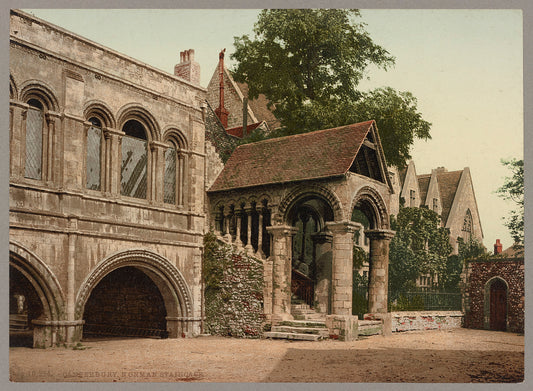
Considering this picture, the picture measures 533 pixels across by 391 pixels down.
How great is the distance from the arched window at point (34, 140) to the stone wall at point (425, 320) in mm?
12158

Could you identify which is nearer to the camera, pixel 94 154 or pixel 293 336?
pixel 94 154

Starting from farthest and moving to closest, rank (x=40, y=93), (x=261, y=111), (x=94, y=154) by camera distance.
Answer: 1. (x=261, y=111)
2. (x=94, y=154)
3. (x=40, y=93)

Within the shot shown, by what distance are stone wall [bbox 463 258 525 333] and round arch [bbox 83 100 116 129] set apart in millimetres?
15847

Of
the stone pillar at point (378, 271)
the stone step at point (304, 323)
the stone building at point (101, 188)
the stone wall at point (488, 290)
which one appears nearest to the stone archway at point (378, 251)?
the stone pillar at point (378, 271)

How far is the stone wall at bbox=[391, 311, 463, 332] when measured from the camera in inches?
832

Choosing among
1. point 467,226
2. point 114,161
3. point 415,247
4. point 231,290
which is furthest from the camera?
point 467,226

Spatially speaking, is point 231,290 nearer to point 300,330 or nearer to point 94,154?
point 300,330

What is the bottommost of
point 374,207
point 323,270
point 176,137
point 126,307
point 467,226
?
point 126,307

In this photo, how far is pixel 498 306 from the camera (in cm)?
2472

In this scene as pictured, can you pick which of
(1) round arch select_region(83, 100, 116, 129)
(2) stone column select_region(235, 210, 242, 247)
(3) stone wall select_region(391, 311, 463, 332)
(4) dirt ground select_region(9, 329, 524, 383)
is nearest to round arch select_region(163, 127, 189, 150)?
(1) round arch select_region(83, 100, 116, 129)

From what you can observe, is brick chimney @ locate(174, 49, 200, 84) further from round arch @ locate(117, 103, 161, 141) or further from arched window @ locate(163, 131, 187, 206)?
round arch @ locate(117, 103, 161, 141)

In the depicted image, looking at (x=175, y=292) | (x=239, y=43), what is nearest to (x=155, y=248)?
(x=175, y=292)

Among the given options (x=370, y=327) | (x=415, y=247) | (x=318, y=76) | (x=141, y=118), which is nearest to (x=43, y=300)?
(x=141, y=118)

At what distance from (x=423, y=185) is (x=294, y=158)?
19329mm
